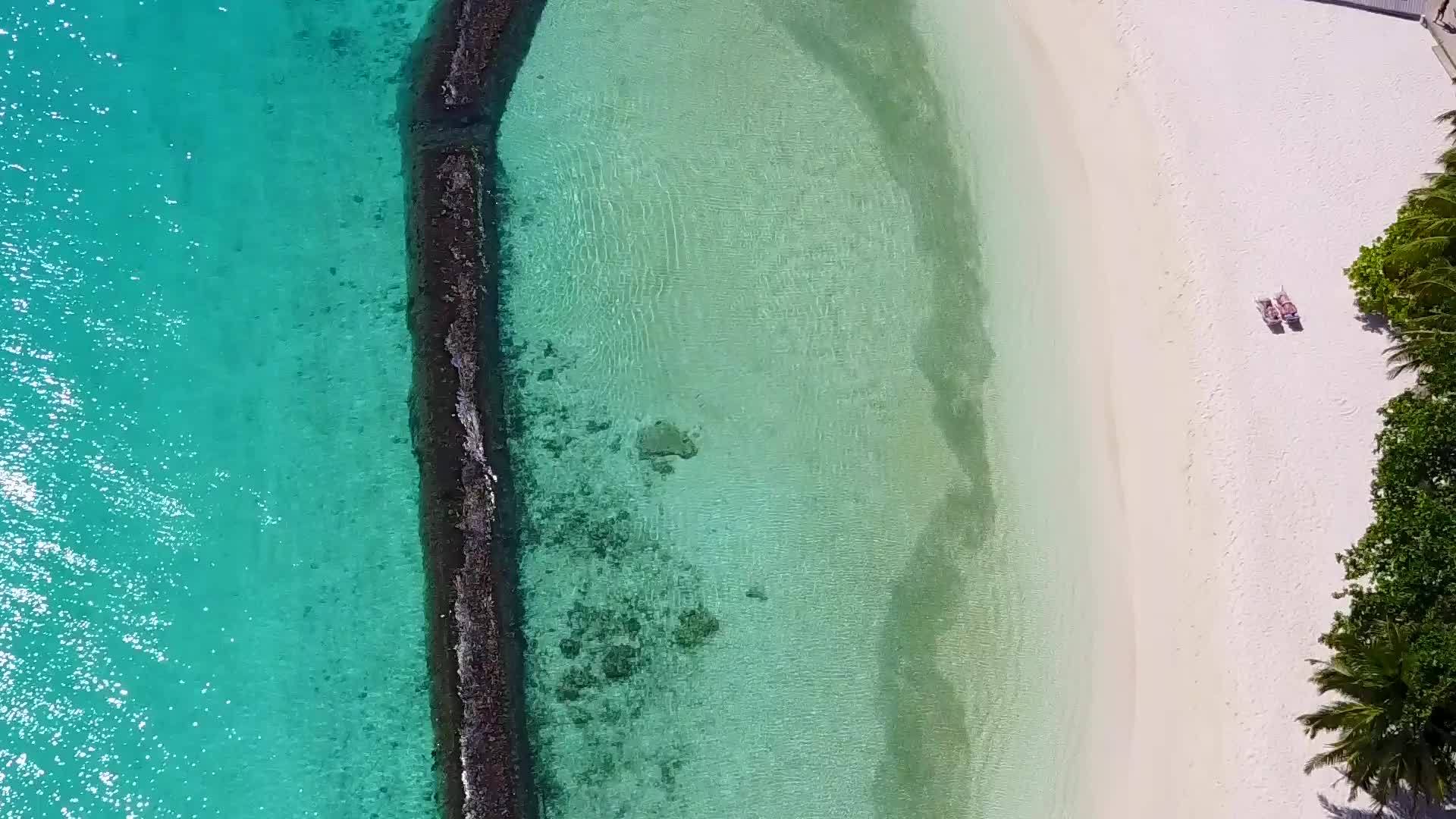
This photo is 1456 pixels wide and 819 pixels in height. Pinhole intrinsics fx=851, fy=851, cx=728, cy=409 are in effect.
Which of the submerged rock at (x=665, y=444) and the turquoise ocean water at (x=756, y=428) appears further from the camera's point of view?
the submerged rock at (x=665, y=444)

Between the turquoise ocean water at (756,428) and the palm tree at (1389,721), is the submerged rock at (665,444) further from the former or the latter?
the palm tree at (1389,721)

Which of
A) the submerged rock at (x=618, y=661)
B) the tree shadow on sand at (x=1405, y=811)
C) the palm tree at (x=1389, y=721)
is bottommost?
the tree shadow on sand at (x=1405, y=811)

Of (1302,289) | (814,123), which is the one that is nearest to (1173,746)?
(1302,289)

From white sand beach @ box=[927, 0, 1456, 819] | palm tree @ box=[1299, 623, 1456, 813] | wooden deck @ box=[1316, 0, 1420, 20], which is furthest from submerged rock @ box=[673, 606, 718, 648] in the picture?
wooden deck @ box=[1316, 0, 1420, 20]

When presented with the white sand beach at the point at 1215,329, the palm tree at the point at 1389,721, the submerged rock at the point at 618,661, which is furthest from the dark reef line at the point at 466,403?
the palm tree at the point at 1389,721

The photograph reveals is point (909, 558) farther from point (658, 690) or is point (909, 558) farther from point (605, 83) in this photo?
point (605, 83)

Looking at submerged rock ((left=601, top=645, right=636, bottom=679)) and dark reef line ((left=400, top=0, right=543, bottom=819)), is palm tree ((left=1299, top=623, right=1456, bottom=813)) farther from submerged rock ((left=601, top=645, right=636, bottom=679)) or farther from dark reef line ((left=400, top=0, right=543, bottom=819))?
dark reef line ((left=400, top=0, right=543, bottom=819))

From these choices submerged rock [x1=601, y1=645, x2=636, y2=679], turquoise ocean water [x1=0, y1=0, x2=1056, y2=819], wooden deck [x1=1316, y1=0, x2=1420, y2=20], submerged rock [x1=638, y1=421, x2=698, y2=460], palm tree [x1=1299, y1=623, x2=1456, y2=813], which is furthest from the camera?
wooden deck [x1=1316, y1=0, x2=1420, y2=20]
